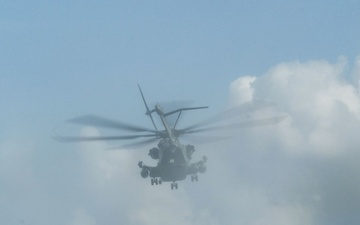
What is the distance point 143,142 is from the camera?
172000 mm

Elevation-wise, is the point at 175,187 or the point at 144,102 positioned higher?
the point at 144,102

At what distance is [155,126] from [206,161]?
36.6ft

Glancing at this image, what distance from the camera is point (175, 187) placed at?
170m

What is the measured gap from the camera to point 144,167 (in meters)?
173

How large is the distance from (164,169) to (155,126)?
799 centimetres

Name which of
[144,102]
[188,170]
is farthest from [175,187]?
[144,102]

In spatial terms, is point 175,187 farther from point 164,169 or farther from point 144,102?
point 144,102

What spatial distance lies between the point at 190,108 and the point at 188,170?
1039cm

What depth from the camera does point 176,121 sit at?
175 meters

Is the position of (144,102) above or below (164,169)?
above

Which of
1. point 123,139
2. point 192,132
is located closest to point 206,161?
point 192,132

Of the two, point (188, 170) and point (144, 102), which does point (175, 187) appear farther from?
point (144, 102)

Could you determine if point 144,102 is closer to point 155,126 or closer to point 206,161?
point 155,126

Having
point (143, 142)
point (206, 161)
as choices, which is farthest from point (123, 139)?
point (206, 161)
